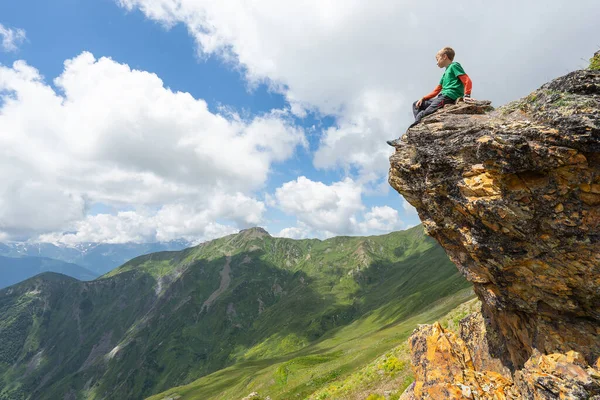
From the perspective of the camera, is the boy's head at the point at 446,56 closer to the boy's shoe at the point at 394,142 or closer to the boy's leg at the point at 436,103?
the boy's leg at the point at 436,103

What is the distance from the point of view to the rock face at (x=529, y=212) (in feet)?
38.5

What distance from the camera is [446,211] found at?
16.6 meters

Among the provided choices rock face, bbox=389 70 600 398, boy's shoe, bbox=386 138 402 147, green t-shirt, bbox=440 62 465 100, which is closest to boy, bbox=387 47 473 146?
green t-shirt, bbox=440 62 465 100

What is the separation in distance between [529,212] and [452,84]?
836cm

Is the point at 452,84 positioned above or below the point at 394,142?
above

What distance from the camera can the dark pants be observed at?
17.4m

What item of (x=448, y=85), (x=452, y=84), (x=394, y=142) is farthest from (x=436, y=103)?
(x=394, y=142)

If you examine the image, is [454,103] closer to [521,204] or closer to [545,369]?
[521,204]

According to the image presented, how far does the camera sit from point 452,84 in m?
17.0

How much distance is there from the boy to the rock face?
3.63ft

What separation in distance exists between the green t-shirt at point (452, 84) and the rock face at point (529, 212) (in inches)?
51.2

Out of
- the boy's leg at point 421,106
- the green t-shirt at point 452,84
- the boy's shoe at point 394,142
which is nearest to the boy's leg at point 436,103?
the green t-shirt at point 452,84

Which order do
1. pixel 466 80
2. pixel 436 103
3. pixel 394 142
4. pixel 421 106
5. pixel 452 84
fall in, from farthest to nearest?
pixel 394 142
pixel 421 106
pixel 436 103
pixel 452 84
pixel 466 80

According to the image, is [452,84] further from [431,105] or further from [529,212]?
[529,212]
